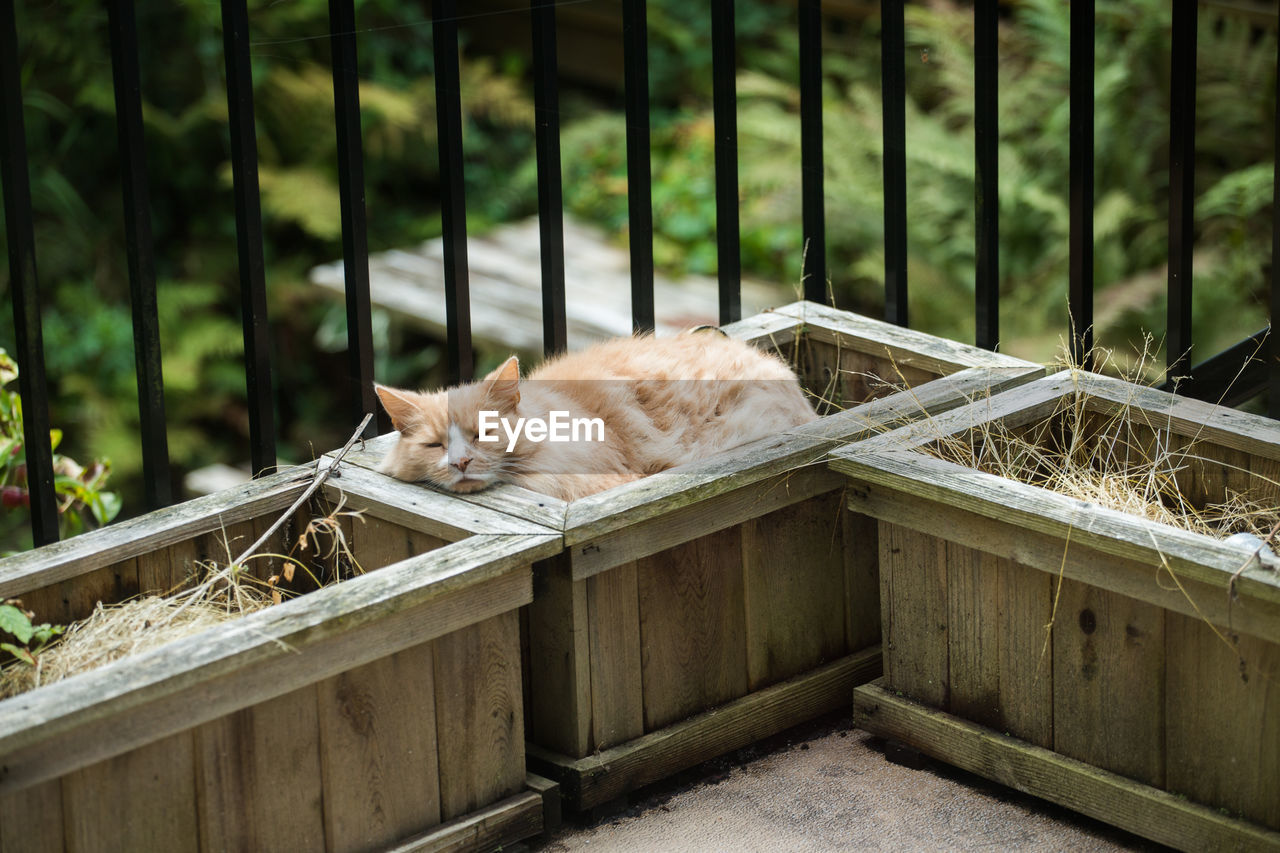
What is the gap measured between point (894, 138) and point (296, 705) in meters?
1.88

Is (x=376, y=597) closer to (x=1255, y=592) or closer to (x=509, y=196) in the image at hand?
(x=1255, y=592)

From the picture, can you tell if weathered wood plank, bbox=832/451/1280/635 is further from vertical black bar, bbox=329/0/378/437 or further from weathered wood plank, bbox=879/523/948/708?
vertical black bar, bbox=329/0/378/437

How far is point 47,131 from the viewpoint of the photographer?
6.73 m

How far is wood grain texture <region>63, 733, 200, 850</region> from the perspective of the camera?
69.2 inches

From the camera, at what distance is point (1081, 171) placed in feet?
9.91

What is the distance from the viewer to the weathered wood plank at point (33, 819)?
169cm

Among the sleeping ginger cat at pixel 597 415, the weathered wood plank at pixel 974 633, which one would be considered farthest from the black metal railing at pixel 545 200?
the weathered wood plank at pixel 974 633

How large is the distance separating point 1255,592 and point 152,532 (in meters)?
1.68

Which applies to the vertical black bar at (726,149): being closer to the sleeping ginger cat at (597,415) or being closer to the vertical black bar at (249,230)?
the sleeping ginger cat at (597,415)

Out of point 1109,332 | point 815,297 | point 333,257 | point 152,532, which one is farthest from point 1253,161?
point 152,532

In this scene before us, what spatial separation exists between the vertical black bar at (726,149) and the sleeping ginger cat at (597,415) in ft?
0.80

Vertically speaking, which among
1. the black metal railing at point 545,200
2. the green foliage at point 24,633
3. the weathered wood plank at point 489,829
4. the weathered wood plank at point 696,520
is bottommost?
the weathered wood plank at point 489,829

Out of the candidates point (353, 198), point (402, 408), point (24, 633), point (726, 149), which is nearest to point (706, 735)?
point (402, 408)

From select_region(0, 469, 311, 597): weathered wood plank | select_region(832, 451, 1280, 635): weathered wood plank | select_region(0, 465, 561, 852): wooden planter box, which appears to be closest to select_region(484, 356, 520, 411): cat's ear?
select_region(0, 465, 561, 852): wooden planter box
